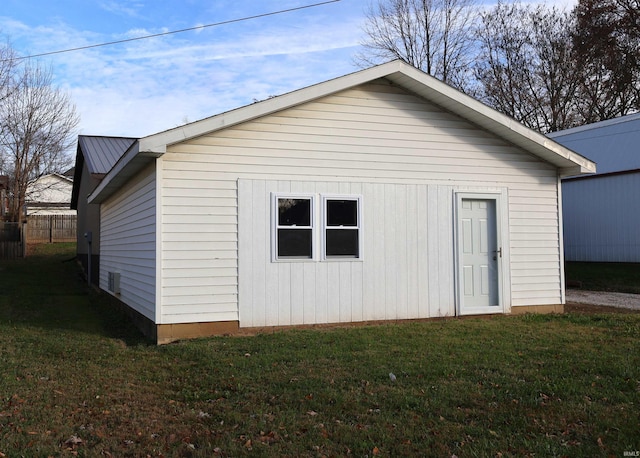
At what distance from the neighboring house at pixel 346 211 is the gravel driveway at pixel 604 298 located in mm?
2331

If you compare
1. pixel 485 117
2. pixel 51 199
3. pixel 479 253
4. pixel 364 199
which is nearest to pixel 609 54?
pixel 485 117

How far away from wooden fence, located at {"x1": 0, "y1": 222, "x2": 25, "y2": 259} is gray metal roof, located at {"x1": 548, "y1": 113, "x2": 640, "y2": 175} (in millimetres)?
23601

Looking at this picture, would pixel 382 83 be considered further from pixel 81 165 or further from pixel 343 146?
pixel 81 165

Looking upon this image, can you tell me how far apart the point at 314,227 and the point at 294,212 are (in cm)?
40

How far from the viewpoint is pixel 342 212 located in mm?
9703

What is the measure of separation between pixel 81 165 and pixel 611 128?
1884 centimetres

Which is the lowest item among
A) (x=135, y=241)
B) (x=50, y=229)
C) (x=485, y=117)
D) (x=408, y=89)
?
(x=135, y=241)

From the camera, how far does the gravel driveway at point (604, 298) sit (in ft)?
40.9

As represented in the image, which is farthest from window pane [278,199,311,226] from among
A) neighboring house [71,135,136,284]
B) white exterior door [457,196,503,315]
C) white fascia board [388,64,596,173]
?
neighboring house [71,135,136,284]

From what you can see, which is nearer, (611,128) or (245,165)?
(245,165)

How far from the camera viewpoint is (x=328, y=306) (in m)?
9.55

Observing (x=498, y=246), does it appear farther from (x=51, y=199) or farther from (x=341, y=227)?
(x=51, y=199)

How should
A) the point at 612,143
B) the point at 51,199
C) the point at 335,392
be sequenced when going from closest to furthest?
the point at 335,392 < the point at 612,143 < the point at 51,199

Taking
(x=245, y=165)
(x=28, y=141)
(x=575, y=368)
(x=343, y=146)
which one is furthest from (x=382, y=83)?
(x=28, y=141)
